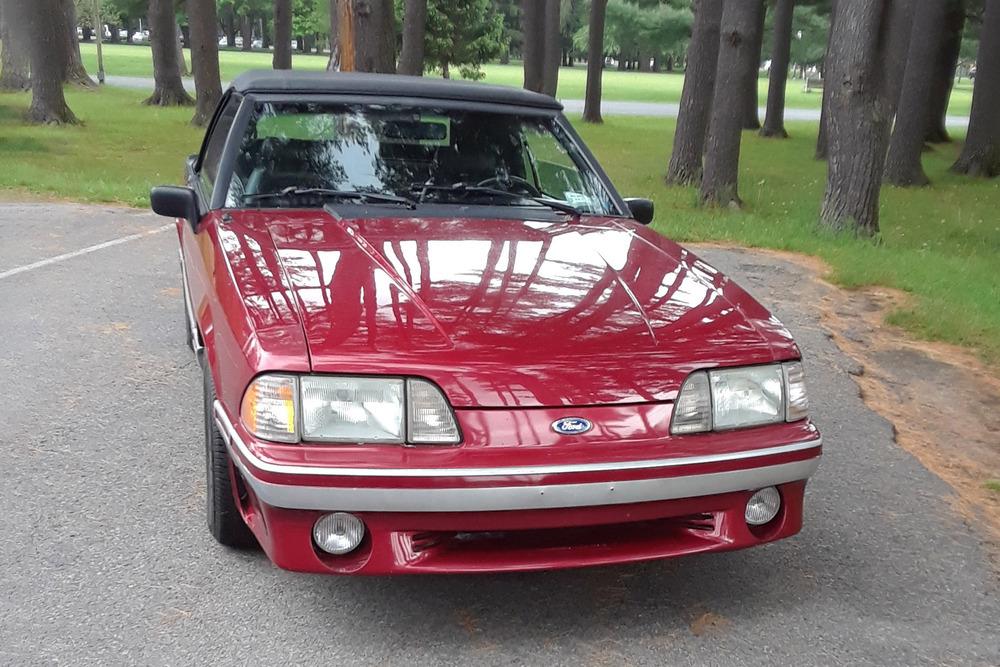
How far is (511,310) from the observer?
2.96 m

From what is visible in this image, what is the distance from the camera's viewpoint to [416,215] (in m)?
3.83

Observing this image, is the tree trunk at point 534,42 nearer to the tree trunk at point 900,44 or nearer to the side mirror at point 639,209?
the tree trunk at point 900,44

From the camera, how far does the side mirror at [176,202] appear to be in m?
3.96

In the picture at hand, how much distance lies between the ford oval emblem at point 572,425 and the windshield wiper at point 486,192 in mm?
1606

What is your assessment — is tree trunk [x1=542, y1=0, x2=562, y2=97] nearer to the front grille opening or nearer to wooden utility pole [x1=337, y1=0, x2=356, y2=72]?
wooden utility pole [x1=337, y1=0, x2=356, y2=72]

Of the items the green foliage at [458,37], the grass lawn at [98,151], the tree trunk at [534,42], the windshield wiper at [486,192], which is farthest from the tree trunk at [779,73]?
the windshield wiper at [486,192]

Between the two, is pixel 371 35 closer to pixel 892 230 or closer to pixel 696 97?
pixel 696 97

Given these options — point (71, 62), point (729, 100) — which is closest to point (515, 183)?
point (729, 100)

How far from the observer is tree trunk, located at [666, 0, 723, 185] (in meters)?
15.5

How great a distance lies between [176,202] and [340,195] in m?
0.64

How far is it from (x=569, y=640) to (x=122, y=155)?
15500 millimetres

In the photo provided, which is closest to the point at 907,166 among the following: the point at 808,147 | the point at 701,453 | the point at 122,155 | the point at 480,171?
the point at 808,147

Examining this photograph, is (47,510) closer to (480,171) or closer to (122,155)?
(480,171)

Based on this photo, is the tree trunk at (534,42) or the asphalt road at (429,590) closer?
the asphalt road at (429,590)
